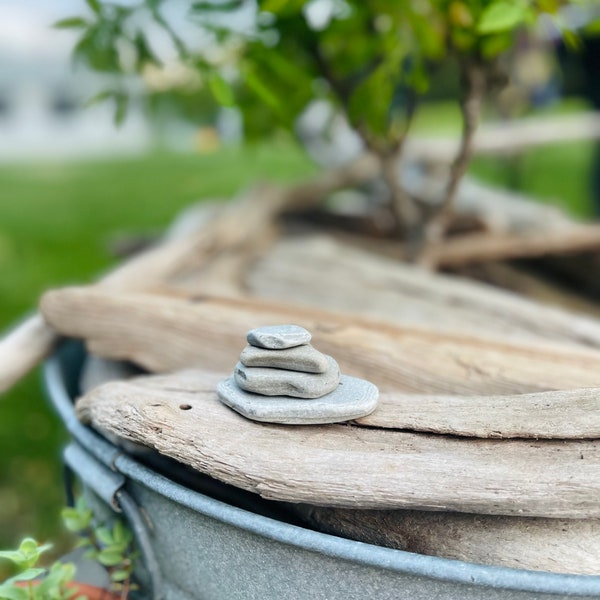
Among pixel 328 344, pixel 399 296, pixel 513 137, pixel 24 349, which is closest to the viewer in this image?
pixel 328 344

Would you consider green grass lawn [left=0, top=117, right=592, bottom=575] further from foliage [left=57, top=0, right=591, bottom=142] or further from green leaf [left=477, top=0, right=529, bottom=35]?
green leaf [left=477, top=0, right=529, bottom=35]

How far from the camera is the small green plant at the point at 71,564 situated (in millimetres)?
1102

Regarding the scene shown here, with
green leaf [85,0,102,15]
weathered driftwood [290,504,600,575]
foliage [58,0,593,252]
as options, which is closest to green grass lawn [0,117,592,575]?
foliage [58,0,593,252]

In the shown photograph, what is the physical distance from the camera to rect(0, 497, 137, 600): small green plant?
1.10 metres

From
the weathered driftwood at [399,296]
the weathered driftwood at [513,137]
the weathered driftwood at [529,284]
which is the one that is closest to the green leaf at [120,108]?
the weathered driftwood at [399,296]

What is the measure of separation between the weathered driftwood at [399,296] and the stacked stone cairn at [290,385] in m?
0.49

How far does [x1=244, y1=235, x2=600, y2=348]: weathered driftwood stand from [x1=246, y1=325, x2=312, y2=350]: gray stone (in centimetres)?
52

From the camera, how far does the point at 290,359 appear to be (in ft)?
3.45

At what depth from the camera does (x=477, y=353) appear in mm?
1335

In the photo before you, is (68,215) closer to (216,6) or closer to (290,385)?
(216,6)

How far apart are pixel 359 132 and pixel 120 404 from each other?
50.1 inches

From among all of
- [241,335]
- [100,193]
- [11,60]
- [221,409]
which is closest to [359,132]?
[241,335]

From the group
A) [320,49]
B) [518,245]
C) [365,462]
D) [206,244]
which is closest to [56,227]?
[206,244]

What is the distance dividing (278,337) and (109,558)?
53cm
